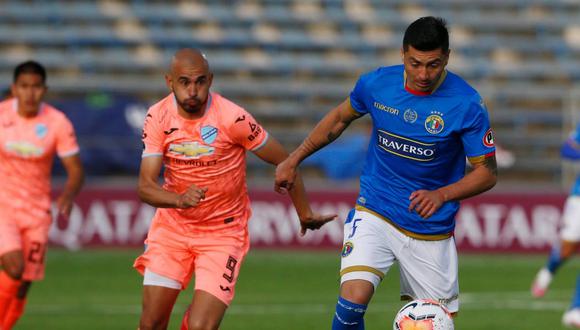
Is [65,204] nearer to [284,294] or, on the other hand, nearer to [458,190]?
[458,190]

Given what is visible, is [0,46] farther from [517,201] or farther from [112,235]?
[517,201]

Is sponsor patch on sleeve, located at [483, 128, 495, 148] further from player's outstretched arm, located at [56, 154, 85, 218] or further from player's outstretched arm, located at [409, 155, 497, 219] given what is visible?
player's outstretched arm, located at [56, 154, 85, 218]

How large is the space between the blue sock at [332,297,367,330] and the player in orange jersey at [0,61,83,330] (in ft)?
12.0

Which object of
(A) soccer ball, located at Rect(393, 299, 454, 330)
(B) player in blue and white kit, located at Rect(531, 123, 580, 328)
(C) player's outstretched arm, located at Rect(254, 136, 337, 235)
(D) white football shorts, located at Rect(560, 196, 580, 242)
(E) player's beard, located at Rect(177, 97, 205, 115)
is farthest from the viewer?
(D) white football shorts, located at Rect(560, 196, 580, 242)

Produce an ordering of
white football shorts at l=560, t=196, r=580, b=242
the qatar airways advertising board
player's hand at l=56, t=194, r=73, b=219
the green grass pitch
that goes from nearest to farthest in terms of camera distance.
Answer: player's hand at l=56, t=194, r=73, b=219 < the green grass pitch < white football shorts at l=560, t=196, r=580, b=242 < the qatar airways advertising board

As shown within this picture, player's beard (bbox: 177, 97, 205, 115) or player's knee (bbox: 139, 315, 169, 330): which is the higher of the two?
player's beard (bbox: 177, 97, 205, 115)

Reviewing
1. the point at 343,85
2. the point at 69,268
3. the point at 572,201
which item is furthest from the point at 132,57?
the point at 572,201

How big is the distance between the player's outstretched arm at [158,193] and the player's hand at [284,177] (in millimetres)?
518

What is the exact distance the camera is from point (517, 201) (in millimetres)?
18094

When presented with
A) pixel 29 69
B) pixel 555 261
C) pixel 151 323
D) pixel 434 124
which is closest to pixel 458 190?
pixel 434 124

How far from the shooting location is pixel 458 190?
287 inches

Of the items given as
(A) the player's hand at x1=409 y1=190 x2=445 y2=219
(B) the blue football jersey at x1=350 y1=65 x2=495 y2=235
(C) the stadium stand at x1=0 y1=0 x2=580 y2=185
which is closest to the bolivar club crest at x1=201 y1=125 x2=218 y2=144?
(B) the blue football jersey at x1=350 y1=65 x2=495 y2=235

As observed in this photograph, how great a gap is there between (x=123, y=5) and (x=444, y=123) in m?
15.4

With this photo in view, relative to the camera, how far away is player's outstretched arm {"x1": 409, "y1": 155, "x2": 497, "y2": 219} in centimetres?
702
